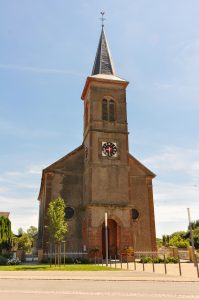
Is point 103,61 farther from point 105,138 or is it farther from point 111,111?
point 105,138

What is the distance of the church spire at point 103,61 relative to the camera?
3806 cm

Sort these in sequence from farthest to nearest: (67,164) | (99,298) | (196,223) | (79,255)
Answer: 1. (196,223)
2. (67,164)
3. (79,255)
4. (99,298)

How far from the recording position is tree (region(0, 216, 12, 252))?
3394cm

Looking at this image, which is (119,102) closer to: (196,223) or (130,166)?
(130,166)

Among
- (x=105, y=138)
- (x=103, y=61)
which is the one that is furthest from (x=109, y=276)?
(x=103, y=61)

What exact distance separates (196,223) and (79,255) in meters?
72.6

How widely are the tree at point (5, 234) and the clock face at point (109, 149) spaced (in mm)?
13891

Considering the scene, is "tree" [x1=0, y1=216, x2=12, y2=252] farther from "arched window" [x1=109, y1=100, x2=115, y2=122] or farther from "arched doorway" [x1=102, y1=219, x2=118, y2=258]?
"arched window" [x1=109, y1=100, x2=115, y2=122]

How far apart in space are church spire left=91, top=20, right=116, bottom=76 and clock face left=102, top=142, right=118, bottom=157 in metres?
9.65

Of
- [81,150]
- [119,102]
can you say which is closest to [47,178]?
[81,150]

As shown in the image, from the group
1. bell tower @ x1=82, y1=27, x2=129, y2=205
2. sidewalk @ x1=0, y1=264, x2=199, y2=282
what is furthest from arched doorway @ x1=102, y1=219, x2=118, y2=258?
sidewalk @ x1=0, y1=264, x2=199, y2=282

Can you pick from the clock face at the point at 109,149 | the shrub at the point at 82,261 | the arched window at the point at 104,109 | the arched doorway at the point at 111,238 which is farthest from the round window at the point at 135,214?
the arched window at the point at 104,109

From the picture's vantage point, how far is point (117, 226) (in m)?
30.7

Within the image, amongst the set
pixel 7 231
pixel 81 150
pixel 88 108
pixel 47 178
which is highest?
pixel 88 108
